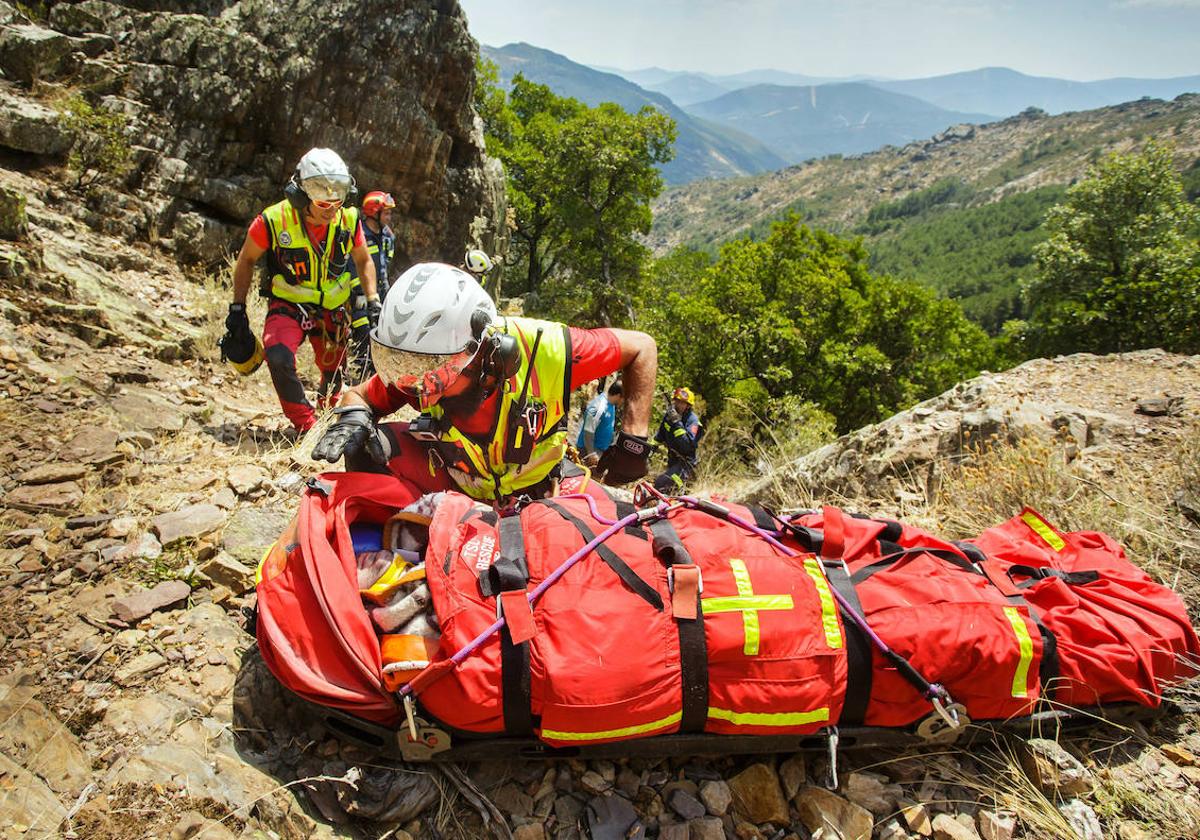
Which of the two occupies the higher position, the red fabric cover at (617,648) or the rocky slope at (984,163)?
the rocky slope at (984,163)

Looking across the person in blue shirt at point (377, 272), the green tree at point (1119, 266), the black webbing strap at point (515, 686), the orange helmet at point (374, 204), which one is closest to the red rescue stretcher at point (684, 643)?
the black webbing strap at point (515, 686)

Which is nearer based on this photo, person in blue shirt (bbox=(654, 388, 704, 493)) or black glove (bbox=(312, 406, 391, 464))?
black glove (bbox=(312, 406, 391, 464))

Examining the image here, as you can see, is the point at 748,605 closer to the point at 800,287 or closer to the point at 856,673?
the point at 856,673

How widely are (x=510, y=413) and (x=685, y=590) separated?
4.44 ft

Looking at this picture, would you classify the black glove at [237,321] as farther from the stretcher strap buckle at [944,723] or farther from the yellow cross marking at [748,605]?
the stretcher strap buckle at [944,723]

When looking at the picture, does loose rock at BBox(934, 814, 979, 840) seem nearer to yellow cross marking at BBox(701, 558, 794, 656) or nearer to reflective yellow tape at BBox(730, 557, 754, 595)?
yellow cross marking at BBox(701, 558, 794, 656)

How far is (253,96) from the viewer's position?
368 inches

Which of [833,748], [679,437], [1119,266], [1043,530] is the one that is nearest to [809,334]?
[1119,266]

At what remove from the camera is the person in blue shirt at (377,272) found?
506cm

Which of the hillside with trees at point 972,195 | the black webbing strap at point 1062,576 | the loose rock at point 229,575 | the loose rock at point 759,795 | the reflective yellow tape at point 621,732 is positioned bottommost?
the loose rock at point 759,795

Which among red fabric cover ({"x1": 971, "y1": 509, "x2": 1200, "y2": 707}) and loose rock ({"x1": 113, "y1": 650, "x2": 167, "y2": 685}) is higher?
red fabric cover ({"x1": 971, "y1": 509, "x2": 1200, "y2": 707})

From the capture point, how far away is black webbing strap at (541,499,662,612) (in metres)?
2.09

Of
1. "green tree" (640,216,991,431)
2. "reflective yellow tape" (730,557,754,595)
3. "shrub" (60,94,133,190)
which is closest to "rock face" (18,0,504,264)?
"shrub" (60,94,133,190)

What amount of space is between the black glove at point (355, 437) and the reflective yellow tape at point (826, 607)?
1.95 metres
